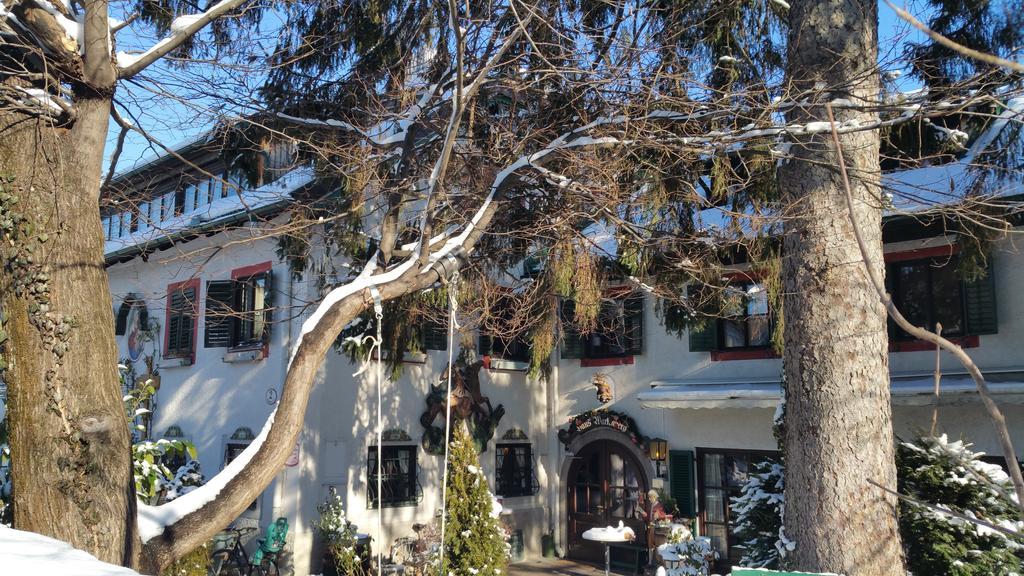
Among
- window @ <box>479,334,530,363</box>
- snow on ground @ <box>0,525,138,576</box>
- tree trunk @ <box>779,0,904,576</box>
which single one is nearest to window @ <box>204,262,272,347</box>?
window @ <box>479,334,530,363</box>

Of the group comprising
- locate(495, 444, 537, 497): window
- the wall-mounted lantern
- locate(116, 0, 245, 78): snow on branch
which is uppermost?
locate(116, 0, 245, 78): snow on branch

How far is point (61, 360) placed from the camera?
4.00m

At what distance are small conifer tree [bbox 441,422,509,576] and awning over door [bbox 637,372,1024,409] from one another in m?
4.02

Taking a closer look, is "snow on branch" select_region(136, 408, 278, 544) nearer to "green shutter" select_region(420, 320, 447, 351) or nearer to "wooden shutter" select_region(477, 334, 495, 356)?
"green shutter" select_region(420, 320, 447, 351)

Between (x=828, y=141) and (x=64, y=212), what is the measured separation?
4849 mm

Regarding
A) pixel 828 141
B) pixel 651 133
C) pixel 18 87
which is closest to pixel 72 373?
pixel 18 87

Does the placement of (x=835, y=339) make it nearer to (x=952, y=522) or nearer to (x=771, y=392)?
(x=952, y=522)

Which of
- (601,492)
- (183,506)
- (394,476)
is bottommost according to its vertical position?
(601,492)

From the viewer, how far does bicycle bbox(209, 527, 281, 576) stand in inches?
450

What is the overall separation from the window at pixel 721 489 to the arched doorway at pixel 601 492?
1.11 m

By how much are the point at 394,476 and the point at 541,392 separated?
368cm

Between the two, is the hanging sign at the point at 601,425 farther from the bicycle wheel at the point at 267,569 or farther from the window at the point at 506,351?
the bicycle wheel at the point at 267,569

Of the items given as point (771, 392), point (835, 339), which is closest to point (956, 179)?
point (771, 392)

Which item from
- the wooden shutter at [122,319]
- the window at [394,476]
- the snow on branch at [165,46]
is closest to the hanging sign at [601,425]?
the window at [394,476]
